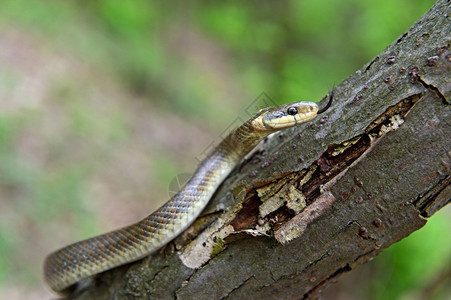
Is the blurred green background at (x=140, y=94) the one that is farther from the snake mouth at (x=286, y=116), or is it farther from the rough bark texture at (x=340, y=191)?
the rough bark texture at (x=340, y=191)

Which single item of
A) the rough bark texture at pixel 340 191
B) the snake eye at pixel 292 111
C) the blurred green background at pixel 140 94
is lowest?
the rough bark texture at pixel 340 191

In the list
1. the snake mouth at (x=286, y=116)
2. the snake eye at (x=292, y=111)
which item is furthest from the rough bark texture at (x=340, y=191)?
the snake eye at (x=292, y=111)

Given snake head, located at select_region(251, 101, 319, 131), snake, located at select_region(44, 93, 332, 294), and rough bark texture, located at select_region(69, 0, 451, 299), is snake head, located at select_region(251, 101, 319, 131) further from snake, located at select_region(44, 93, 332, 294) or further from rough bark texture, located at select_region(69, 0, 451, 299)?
rough bark texture, located at select_region(69, 0, 451, 299)

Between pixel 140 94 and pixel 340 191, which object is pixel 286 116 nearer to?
pixel 340 191

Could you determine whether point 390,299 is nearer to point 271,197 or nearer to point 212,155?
point 212,155

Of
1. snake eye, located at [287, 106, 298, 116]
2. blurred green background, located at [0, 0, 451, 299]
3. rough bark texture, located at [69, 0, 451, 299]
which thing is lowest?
rough bark texture, located at [69, 0, 451, 299]

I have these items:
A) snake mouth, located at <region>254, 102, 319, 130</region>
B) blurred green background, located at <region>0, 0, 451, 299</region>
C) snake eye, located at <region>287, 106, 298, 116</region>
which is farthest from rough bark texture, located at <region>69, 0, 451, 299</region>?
blurred green background, located at <region>0, 0, 451, 299</region>

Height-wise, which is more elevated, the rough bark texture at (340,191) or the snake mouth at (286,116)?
the snake mouth at (286,116)
